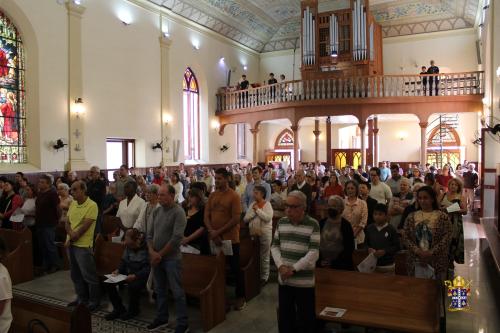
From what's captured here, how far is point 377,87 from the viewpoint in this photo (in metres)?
15.1

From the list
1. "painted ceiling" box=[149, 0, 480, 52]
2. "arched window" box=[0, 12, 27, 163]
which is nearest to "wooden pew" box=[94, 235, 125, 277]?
"arched window" box=[0, 12, 27, 163]

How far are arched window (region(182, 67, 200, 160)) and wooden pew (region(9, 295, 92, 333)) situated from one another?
14.3 meters

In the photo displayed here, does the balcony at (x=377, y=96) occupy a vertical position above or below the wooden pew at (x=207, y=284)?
above

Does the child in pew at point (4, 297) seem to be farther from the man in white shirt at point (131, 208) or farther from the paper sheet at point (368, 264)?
the paper sheet at point (368, 264)

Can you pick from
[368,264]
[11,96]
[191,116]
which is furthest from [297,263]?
[191,116]

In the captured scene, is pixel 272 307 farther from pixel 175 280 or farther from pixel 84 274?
pixel 84 274

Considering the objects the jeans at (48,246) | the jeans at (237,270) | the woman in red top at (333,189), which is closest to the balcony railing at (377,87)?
the woman in red top at (333,189)

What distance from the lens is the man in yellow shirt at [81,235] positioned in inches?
194

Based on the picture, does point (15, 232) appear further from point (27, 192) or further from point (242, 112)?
point (242, 112)

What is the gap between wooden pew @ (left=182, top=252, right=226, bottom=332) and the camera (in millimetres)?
4562

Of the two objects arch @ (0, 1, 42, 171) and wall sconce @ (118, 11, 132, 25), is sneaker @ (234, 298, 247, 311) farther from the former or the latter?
wall sconce @ (118, 11, 132, 25)

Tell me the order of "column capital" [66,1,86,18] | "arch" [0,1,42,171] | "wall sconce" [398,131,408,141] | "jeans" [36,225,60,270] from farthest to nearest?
"wall sconce" [398,131,408,141], "column capital" [66,1,86,18], "arch" [0,1,42,171], "jeans" [36,225,60,270]

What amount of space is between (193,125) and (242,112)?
2167 mm

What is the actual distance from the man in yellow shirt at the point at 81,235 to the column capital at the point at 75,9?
8.70 meters
